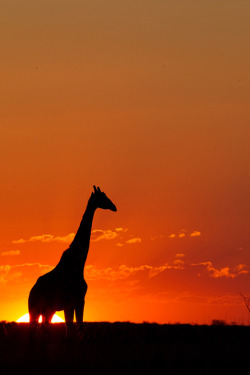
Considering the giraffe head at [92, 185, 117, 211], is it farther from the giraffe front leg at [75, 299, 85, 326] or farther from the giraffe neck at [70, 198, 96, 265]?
the giraffe front leg at [75, 299, 85, 326]

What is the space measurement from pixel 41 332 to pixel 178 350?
3935 mm

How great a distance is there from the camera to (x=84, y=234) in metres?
19.4

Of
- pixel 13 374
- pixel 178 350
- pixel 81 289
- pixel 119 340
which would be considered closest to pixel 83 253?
pixel 81 289

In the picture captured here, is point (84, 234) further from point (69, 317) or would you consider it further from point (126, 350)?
point (126, 350)

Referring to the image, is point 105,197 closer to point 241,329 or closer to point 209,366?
point 241,329

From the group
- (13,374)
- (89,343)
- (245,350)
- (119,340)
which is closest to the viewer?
(13,374)

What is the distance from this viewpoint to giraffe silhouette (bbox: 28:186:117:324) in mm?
18094

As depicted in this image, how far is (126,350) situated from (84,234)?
159 inches

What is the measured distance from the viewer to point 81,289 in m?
18.1

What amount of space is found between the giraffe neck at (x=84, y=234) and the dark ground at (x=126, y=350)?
2061 mm

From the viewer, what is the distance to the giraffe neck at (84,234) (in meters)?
19.0

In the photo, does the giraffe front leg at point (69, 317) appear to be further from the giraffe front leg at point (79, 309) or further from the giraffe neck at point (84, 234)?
the giraffe neck at point (84, 234)

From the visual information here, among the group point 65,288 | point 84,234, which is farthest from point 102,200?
point 65,288

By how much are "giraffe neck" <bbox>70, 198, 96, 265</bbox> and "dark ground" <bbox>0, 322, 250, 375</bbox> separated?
6.76 feet
